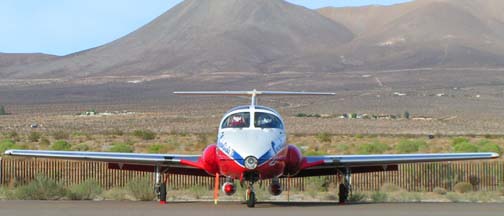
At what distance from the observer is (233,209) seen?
29531 mm

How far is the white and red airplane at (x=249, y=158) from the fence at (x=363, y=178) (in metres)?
7.80

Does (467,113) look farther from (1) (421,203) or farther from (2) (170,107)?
(1) (421,203)

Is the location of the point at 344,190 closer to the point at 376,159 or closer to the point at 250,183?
the point at 376,159

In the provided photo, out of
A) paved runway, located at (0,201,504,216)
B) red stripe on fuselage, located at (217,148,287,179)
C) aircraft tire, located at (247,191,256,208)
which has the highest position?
red stripe on fuselage, located at (217,148,287,179)

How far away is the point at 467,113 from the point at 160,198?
414ft

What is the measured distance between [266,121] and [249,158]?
2300 mm

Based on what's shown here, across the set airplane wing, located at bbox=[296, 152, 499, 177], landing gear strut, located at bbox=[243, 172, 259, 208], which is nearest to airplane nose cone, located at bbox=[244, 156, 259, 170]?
landing gear strut, located at bbox=[243, 172, 259, 208]

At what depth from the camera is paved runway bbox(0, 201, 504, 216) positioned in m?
27.9

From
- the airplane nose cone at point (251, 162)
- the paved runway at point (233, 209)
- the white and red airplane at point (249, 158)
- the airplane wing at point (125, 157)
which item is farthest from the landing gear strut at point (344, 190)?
the airplane nose cone at point (251, 162)

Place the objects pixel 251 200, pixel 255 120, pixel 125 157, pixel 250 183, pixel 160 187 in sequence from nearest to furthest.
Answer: pixel 250 183 → pixel 251 200 → pixel 255 120 → pixel 125 157 → pixel 160 187

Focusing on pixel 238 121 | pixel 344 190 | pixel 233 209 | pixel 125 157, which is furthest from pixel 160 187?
pixel 344 190

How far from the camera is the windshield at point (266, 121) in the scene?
30.8m

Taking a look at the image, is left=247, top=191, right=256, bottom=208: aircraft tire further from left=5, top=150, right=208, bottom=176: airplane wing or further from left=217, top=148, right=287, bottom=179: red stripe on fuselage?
left=5, top=150, right=208, bottom=176: airplane wing

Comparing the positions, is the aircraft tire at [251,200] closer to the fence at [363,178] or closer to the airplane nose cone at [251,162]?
the airplane nose cone at [251,162]
